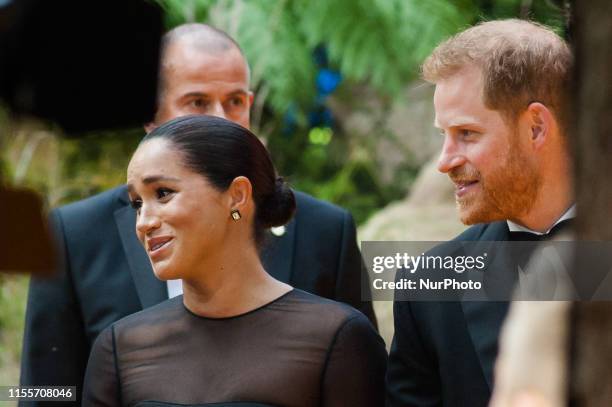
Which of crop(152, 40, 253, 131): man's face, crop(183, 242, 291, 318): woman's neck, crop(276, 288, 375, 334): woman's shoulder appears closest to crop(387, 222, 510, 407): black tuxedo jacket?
crop(276, 288, 375, 334): woman's shoulder

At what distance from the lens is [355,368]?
107 inches

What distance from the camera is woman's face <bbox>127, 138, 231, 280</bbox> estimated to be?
9.25 feet

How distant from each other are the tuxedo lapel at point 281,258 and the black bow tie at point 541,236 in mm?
758

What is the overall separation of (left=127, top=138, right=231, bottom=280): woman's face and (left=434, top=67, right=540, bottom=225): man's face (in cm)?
56

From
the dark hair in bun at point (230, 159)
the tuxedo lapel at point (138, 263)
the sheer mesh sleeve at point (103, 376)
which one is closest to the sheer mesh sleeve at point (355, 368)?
the dark hair in bun at point (230, 159)

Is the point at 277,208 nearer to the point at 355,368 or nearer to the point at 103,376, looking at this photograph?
the point at 355,368

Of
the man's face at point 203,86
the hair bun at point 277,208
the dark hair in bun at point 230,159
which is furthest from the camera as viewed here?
the man's face at point 203,86

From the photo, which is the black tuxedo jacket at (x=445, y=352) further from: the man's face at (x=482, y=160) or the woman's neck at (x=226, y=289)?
the woman's neck at (x=226, y=289)

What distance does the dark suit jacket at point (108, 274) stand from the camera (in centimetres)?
323

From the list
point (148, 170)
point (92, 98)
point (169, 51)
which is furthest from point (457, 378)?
point (92, 98)

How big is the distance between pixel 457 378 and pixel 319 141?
4894 mm

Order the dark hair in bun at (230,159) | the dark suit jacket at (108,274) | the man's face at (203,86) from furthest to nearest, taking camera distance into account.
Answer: the man's face at (203,86) → the dark suit jacket at (108,274) → the dark hair in bun at (230,159)

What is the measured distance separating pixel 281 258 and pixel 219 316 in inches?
22.1

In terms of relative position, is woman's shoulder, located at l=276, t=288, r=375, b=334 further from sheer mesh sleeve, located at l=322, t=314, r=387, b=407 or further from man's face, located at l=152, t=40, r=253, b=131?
man's face, located at l=152, t=40, r=253, b=131
